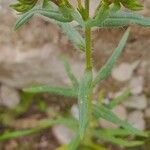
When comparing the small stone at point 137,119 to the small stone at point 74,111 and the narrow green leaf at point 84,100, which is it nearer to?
the small stone at point 74,111

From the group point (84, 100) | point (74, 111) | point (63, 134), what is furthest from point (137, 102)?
point (84, 100)

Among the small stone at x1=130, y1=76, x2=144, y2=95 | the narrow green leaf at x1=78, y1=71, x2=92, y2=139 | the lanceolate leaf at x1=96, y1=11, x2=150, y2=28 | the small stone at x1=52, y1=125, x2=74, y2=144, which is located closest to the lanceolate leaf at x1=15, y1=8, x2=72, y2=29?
the lanceolate leaf at x1=96, y1=11, x2=150, y2=28

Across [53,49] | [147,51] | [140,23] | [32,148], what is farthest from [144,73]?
[140,23]

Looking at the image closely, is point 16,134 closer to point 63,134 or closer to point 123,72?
point 63,134

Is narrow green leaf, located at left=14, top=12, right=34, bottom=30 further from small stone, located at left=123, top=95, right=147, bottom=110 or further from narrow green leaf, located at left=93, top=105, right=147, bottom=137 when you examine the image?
small stone, located at left=123, top=95, right=147, bottom=110

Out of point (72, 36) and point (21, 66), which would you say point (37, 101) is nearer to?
point (21, 66)

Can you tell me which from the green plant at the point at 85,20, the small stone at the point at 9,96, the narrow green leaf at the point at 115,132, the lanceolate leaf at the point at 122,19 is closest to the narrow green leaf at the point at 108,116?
the green plant at the point at 85,20
